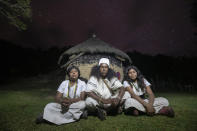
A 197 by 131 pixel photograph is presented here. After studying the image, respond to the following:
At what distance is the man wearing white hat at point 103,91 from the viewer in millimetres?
4090

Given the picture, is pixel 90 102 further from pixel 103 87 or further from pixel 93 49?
pixel 93 49

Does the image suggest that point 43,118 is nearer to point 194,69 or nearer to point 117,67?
point 117,67

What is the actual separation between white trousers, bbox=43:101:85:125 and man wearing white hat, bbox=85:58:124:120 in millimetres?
293

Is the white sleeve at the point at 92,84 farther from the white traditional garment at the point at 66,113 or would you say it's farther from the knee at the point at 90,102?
the knee at the point at 90,102

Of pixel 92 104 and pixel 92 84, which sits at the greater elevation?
pixel 92 84

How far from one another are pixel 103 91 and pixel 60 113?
4.44 feet

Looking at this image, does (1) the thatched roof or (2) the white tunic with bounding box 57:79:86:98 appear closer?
(2) the white tunic with bounding box 57:79:86:98

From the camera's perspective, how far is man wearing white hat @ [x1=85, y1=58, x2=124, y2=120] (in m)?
4.09

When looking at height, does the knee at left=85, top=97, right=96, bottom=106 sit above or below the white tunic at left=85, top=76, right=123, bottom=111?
below

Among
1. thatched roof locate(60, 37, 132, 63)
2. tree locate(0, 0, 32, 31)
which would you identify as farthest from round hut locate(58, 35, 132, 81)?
tree locate(0, 0, 32, 31)

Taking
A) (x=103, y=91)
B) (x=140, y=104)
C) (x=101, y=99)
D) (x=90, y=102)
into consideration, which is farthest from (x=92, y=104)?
(x=140, y=104)

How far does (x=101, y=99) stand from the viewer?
411 centimetres

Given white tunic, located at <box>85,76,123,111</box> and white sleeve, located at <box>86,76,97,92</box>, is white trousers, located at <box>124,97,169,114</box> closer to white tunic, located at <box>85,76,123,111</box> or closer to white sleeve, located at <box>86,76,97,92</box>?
white tunic, located at <box>85,76,123,111</box>

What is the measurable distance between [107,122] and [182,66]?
22484mm
